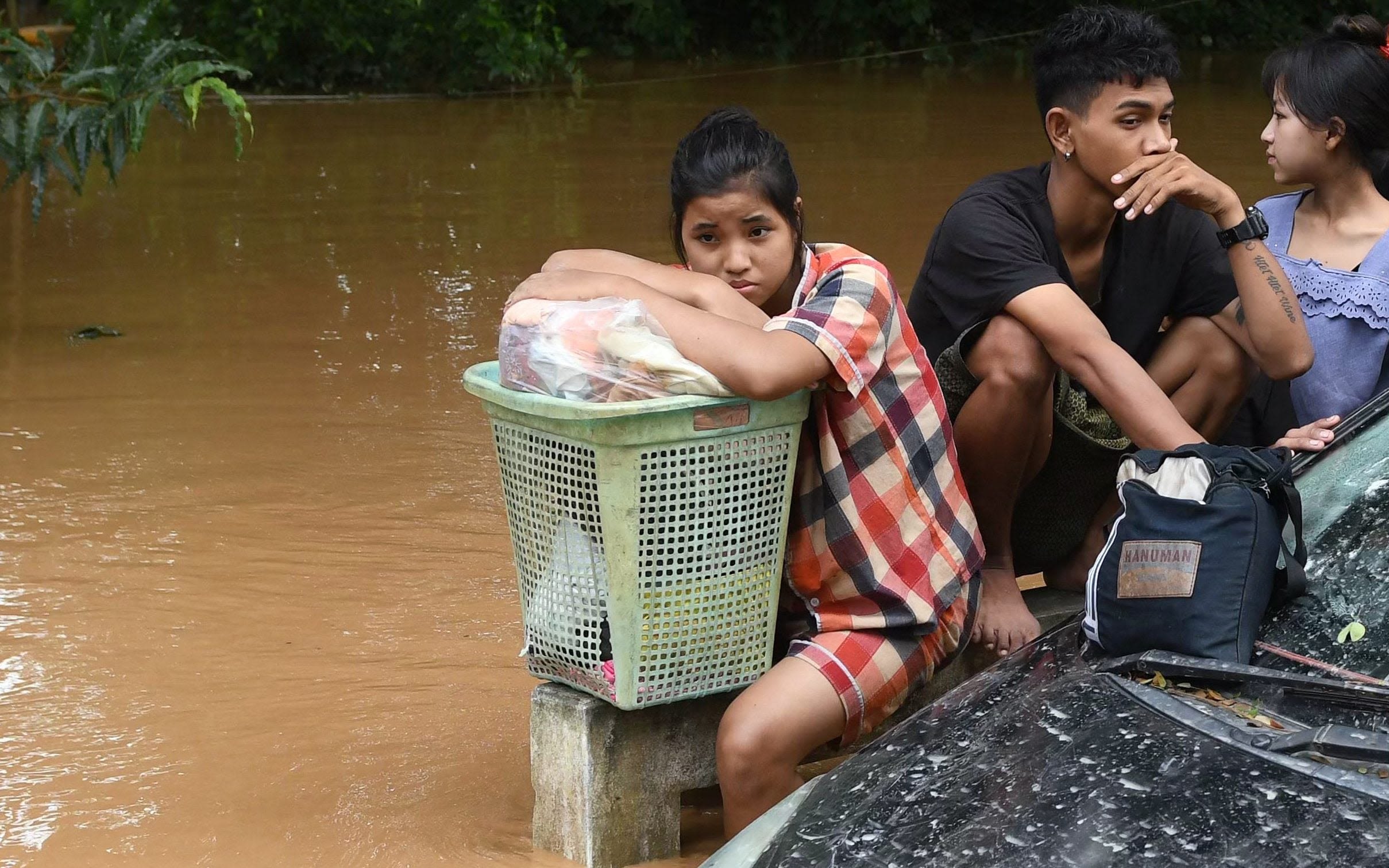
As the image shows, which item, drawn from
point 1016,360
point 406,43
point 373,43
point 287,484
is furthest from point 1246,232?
point 373,43

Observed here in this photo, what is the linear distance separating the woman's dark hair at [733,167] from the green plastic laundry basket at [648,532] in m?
0.42

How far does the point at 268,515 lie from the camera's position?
15.8 feet

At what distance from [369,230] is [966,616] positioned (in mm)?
6434

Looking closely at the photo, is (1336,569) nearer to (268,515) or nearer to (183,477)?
(268,515)

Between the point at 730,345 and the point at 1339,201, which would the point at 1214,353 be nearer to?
the point at 1339,201

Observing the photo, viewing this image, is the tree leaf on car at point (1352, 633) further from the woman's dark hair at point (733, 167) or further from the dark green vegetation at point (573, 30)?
the dark green vegetation at point (573, 30)

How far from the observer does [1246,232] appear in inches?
124

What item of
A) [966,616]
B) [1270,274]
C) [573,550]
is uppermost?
[1270,274]

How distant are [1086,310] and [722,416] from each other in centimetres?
86

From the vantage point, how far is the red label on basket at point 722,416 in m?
2.57

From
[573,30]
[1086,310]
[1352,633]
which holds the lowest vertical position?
[1352,633]

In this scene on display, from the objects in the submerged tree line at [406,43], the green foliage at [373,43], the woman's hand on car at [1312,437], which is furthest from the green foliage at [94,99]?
the green foliage at [373,43]

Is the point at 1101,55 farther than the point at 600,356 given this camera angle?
Yes

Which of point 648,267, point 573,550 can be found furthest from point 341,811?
point 648,267
